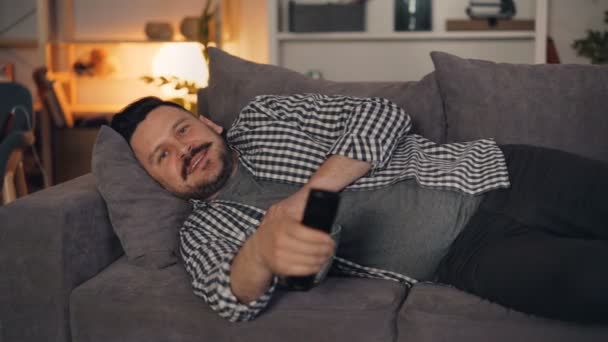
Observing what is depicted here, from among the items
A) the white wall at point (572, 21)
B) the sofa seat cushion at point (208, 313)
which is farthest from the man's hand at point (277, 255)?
the white wall at point (572, 21)

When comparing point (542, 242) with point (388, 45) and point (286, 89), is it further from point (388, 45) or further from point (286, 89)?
point (388, 45)

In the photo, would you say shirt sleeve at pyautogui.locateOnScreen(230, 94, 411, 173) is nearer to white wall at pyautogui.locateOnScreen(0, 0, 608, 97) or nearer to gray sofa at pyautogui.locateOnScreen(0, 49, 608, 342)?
gray sofa at pyautogui.locateOnScreen(0, 49, 608, 342)

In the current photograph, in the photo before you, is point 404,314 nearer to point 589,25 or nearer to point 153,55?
point 589,25

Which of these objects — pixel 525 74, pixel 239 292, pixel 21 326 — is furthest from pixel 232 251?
pixel 525 74

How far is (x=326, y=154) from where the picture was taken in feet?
5.82

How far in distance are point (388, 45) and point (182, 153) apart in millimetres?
2128

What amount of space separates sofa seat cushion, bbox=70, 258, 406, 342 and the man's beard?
0.21 meters

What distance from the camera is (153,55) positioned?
→ 4707mm

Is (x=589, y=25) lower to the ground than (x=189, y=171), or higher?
higher

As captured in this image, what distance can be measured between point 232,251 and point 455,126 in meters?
0.81

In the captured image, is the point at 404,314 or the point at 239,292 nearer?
the point at 239,292

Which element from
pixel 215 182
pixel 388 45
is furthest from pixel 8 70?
pixel 215 182

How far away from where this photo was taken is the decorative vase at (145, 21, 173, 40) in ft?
14.5

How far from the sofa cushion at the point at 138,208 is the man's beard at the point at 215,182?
61 mm
